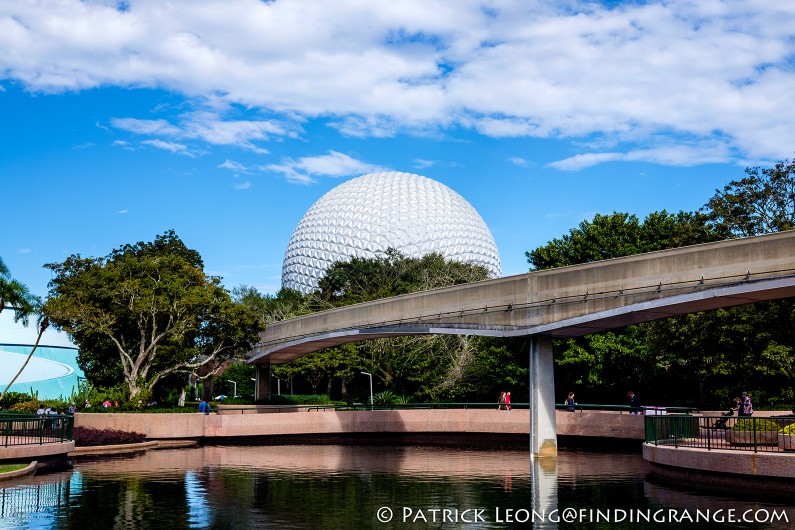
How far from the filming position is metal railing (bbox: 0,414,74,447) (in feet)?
76.6

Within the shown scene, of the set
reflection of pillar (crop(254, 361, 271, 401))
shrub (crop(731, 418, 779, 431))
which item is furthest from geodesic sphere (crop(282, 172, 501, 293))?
shrub (crop(731, 418, 779, 431))

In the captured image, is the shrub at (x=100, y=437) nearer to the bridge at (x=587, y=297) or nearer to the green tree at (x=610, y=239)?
the bridge at (x=587, y=297)

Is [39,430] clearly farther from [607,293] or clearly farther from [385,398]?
[385,398]

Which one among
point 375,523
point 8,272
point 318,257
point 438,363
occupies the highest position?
point 318,257

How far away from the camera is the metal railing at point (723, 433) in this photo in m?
19.4

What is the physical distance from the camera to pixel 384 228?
7031 cm

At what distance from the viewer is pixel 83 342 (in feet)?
130

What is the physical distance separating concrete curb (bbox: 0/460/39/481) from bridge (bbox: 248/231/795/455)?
45.0 feet

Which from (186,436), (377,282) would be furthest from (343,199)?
(186,436)

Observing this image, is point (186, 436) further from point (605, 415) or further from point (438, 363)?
point (438, 363)

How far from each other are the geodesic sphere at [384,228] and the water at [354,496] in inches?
1783

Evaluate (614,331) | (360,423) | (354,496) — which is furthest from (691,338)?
(354,496)

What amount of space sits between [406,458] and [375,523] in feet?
42.9

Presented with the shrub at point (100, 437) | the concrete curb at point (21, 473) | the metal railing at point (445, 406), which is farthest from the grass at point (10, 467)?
the metal railing at point (445, 406)
